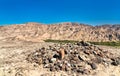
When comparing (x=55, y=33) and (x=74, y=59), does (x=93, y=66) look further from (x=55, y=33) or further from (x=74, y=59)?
(x=55, y=33)

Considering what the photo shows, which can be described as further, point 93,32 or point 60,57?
point 93,32

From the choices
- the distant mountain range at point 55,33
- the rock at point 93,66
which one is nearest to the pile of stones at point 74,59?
the rock at point 93,66

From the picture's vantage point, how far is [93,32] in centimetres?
13575

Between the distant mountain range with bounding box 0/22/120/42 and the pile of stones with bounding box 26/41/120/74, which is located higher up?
the distant mountain range with bounding box 0/22/120/42

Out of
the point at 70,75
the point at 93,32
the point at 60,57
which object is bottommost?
the point at 70,75

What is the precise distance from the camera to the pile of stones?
20.4 m

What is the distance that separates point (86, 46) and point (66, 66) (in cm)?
629

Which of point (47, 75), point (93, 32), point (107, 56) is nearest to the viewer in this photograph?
point (47, 75)

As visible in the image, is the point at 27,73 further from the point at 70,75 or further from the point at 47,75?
the point at 70,75

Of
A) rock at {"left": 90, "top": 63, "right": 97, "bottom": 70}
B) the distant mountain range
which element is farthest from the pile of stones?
the distant mountain range

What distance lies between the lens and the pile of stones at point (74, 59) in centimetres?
2036

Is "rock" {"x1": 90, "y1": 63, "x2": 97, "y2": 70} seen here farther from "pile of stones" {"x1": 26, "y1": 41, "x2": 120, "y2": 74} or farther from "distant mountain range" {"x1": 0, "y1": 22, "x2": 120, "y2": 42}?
"distant mountain range" {"x1": 0, "y1": 22, "x2": 120, "y2": 42}

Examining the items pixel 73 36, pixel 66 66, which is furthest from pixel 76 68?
pixel 73 36

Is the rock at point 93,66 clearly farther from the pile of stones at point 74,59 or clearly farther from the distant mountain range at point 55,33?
the distant mountain range at point 55,33
